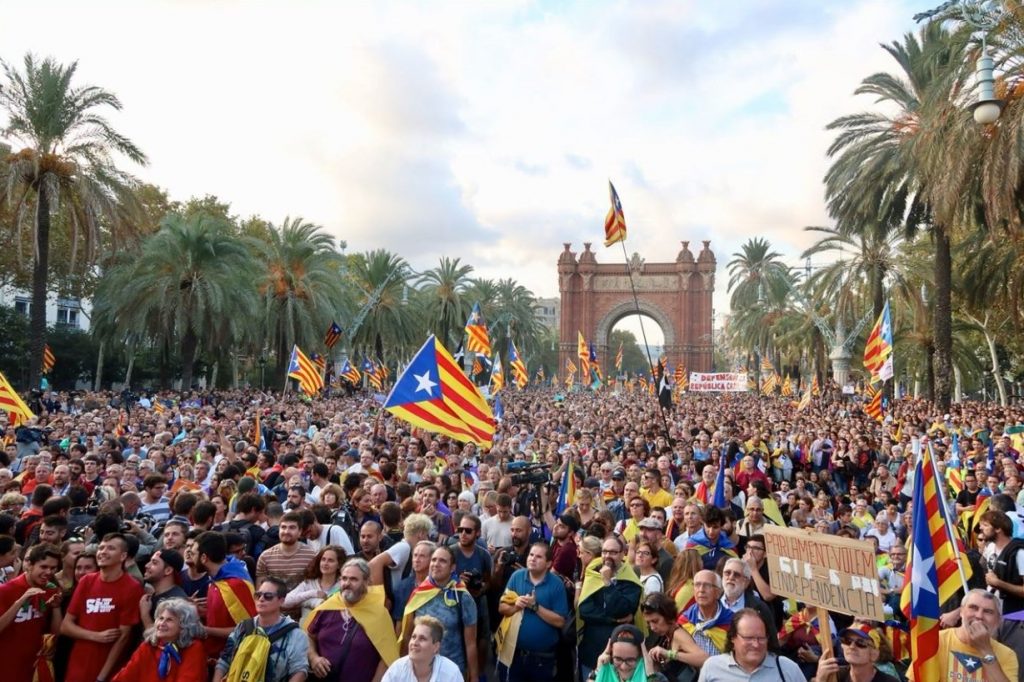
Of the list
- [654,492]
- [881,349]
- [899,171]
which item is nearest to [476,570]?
[654,492]

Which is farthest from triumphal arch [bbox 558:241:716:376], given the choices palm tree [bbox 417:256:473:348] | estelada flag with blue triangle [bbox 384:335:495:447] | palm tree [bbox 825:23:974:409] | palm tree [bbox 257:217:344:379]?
estelada flag with blue triangle [bbox 384:335:495:447]

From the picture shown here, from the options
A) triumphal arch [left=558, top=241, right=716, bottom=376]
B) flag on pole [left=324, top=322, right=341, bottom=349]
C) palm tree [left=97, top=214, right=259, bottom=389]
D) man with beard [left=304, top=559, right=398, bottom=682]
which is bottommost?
man with beard [left=304, top=559, right=398, bottom=682]

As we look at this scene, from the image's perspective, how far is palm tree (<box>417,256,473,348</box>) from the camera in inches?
2060

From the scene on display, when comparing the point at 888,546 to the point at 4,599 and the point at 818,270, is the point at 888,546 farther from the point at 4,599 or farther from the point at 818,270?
the point at 818,270

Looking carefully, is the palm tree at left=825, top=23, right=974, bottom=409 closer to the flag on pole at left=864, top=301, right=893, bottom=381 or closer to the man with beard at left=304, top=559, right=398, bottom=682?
the flag on pole at left=864, top=301, right=893, bottom=381

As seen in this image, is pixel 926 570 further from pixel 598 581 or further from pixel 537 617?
pixel 537 617

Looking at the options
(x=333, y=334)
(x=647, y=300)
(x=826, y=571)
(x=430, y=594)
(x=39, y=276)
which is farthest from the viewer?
(x=647, y=300)

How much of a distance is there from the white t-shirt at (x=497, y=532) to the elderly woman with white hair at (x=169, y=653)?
3252 millimetres

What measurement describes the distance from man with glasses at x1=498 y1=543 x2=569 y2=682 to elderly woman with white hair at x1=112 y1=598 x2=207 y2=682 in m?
1.92

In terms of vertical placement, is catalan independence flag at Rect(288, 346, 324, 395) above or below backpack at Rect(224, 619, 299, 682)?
above

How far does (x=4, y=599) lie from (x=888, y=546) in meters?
7.28

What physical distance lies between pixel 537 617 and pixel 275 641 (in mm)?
1668

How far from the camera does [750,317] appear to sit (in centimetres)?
5947

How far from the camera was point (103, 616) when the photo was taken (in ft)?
16.7
